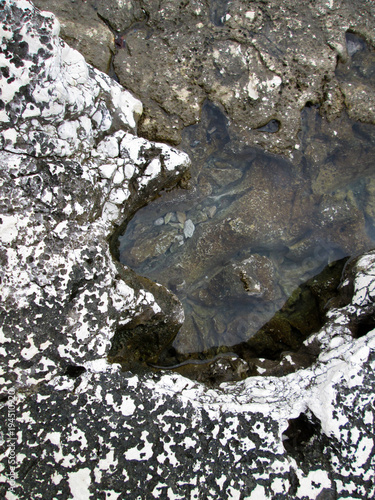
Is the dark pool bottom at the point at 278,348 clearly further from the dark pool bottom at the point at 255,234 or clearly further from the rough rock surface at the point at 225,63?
the rough rock surface at the point at 225,63

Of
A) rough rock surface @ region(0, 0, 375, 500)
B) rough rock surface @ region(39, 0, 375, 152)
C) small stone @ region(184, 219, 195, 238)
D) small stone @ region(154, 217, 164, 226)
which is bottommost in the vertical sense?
rough rock surface @ region(0, 0, 375, 500)

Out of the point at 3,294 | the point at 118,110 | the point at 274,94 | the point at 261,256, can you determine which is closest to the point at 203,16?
the point at 274,94

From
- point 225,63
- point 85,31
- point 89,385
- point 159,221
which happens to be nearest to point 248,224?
point 159,221

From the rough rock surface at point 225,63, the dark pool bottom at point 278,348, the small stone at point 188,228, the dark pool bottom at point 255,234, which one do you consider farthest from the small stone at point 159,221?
the dark pool bottom at point 278,348

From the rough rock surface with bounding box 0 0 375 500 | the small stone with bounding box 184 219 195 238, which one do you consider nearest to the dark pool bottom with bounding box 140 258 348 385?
the rough rock surface with bounding box 0 0 375 500

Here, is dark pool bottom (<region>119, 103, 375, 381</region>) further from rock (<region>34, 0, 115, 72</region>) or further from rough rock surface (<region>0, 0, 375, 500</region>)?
rock (<region>34, 0, 115, 72</region>)

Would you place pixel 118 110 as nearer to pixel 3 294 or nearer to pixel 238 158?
pixel 238 158

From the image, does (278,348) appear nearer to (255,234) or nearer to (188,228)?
(255,234)

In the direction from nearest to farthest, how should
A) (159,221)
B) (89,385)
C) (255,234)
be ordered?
(89,385) → (159,221) → (255,234)
